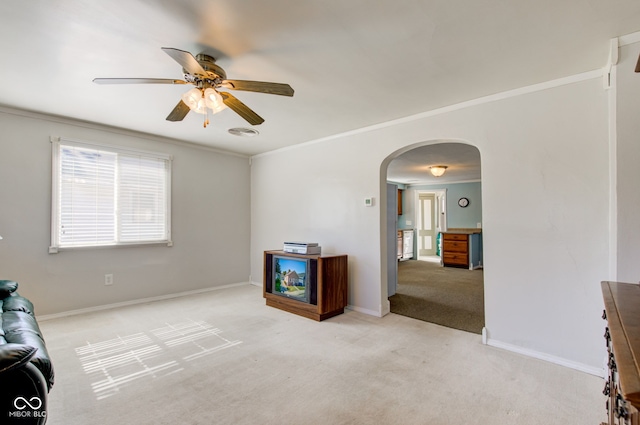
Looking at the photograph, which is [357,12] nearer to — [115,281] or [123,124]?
[123,124]

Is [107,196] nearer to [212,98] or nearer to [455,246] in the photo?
[212,98]

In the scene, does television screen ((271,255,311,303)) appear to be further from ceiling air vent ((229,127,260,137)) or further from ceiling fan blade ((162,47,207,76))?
ceiling fan blade ((162,47,207,76))

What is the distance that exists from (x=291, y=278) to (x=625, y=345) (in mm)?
3291

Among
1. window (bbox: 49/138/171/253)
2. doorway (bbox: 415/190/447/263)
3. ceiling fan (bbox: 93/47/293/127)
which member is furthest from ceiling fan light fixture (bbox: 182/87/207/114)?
doorway (bbox: 415/190/447/263)

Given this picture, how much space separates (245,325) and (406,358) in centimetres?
175

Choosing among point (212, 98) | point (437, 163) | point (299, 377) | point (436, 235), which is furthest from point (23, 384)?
point (436, 235)

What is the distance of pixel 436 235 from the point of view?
9484mm

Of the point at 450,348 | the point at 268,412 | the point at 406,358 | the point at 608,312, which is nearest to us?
the point at 608,312

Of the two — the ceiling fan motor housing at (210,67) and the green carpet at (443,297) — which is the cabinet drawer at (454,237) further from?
the ceiling fan motor housing at (210,67)

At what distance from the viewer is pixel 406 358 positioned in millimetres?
2492

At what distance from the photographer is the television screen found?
11.9 feet

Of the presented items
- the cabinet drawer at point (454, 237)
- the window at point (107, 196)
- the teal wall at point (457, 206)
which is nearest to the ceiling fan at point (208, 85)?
the window at point (107, 196)

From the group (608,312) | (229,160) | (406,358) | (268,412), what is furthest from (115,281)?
(608,312)

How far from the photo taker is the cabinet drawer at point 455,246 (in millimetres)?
7254
